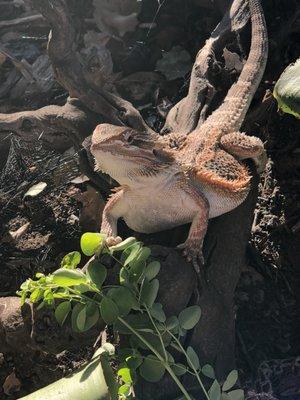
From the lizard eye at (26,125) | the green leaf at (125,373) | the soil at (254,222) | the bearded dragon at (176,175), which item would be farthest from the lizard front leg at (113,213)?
the lizard eye at (26,125)

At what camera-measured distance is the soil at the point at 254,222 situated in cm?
200

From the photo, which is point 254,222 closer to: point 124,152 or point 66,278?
point 124,152

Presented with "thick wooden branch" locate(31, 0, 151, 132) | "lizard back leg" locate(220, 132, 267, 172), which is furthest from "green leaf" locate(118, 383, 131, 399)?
"thick wooden branch" locate(31, 0, 151, 132)

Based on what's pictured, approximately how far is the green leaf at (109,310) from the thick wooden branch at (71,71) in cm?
126

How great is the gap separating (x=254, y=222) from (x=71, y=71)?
101cm

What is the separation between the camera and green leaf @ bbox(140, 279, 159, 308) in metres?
1.44

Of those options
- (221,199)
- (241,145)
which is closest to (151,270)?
(221,199)

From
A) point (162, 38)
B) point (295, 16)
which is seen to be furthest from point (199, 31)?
point (295, 16)

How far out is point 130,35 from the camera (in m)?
3.36

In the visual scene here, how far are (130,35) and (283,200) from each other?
158cm

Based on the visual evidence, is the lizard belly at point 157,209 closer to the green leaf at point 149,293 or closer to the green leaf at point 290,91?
the green leaf at point 149,293

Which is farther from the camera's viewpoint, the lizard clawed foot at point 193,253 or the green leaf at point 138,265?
the lizard clawed foot at point 193,253

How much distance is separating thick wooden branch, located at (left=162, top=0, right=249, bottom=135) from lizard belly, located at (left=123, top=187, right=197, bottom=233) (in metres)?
0.49

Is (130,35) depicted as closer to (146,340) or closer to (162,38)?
(162,38)
